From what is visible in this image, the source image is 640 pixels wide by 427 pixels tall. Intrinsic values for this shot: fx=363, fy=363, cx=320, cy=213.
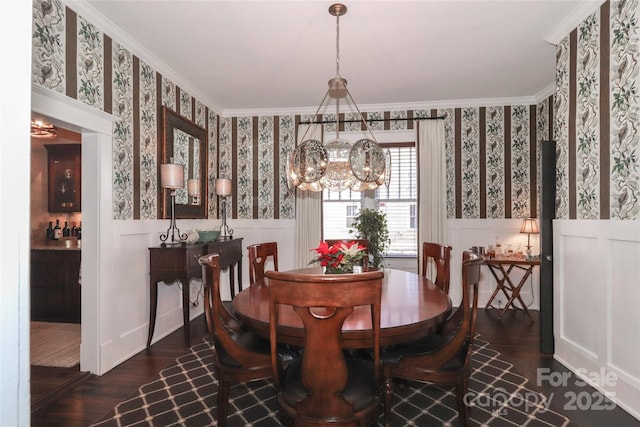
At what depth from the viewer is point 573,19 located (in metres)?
2.85

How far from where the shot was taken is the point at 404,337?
1.75 m

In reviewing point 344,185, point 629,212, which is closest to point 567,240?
point 629,212

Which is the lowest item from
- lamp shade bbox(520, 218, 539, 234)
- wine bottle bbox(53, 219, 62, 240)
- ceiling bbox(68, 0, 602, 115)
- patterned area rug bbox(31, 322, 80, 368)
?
patterned area rug bbox(31, 322, 80, 368)

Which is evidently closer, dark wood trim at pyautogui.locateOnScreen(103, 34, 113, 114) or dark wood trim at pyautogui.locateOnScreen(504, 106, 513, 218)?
dark wood trim at pyautogui.locateOnScreen(103, 34, 113, 114)

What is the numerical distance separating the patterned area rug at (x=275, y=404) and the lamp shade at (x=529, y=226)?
80.9 inches

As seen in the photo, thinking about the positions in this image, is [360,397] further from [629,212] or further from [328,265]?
[629,212]

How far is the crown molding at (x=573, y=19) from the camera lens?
2.66 metres

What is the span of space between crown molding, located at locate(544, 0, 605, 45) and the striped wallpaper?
0.18 feet

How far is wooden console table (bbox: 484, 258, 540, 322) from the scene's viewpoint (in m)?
4.23

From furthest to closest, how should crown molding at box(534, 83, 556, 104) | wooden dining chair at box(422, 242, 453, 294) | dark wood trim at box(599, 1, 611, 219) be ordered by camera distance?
crown molding at box(534, 83, 556, 104) → wooden dining chair at box(422, 242, 453, 294) → dark wood trim at box(599, 1, 611, 219)

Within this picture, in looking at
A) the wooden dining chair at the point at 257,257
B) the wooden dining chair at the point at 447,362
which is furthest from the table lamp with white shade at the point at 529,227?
the wooden dining chair at the point at 257,257

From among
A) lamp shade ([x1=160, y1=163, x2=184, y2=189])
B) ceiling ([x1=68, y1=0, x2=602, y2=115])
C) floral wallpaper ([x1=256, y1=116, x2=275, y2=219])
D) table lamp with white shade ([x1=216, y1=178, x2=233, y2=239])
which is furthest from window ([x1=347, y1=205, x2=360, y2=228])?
lamp shade ([x1=160, y1=163, x2=184, y2=189])

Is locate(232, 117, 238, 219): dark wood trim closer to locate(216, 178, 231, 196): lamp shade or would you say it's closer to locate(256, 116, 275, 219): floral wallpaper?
locate(256, 116, 275, 219): floral wallpaper

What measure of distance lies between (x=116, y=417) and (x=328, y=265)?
1633 millimetres
